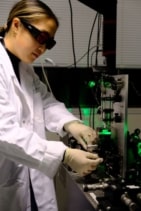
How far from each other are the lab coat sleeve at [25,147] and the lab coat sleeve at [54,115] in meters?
0.44

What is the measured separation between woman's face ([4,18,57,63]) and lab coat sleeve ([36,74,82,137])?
346 millimetres

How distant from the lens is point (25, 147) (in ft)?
4.15

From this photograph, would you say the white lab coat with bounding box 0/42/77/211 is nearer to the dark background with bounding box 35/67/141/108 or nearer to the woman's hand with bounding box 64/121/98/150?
the woman's hand with bounding box 64/121/98/150

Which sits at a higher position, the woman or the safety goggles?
the safety goggles

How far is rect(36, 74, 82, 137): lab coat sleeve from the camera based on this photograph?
69.3 inches

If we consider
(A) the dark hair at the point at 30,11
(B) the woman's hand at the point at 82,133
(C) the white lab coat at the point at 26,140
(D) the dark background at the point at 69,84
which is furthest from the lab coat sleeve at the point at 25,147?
(D) the dark background at the point at 69,84

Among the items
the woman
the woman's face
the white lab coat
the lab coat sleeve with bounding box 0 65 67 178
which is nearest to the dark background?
the white lab coat

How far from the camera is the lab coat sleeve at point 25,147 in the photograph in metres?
1.27

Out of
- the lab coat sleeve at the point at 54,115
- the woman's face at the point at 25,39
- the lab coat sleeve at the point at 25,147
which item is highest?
the woman's face at the point at 25,39

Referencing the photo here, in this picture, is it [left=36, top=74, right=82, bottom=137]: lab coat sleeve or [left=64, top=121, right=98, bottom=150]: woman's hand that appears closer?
[left=64, top=121, right=98, bottom=150]: woman's hand

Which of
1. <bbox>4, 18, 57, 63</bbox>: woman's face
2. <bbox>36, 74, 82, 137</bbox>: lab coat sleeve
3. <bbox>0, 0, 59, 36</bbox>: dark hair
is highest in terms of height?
<bbox>0, 0, 59, 36</bbox>: dark hair

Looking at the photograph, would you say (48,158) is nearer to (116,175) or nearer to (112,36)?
(116,175)

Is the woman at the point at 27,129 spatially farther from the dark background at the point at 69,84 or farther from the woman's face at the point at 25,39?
Answer: the dark background at the point at 69,84

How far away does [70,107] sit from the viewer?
260 centimetres
